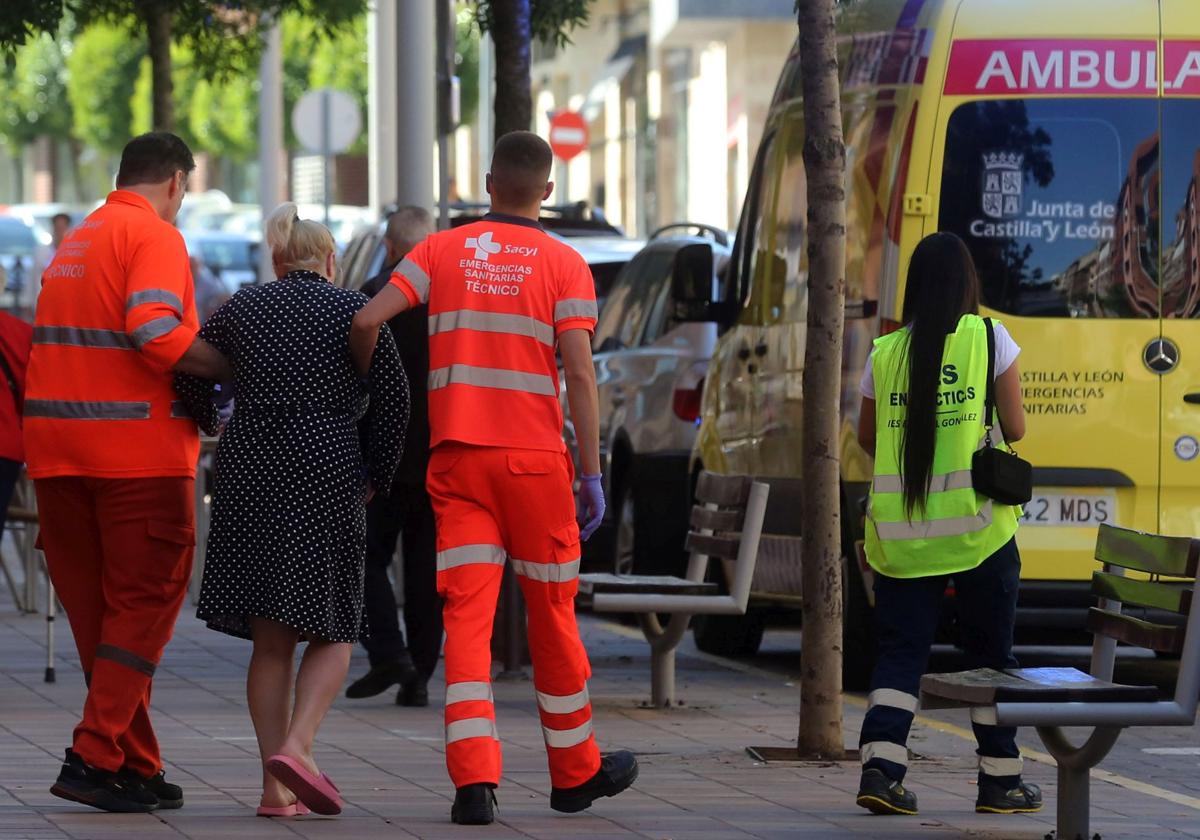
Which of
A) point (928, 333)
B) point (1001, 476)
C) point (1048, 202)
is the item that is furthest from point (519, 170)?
point (1048, 202)

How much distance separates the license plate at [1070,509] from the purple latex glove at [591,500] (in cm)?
308

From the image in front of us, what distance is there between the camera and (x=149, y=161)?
709 centimetres

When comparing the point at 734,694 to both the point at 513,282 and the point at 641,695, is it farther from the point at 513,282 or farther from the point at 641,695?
the point at 513,282

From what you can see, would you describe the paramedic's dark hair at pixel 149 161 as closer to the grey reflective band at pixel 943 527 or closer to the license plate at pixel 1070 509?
the grey reflective band at pixel 943 527

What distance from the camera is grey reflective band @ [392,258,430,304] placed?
6855mm

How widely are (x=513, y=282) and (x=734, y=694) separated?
3658 millimetres

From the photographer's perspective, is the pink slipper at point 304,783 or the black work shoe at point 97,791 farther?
the black work shoe at point 97,791

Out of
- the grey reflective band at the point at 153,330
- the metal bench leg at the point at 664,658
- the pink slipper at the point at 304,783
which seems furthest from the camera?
the metal bench leg at the point at 664,658

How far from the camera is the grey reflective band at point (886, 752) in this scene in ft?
22.9

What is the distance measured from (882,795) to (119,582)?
2086 millimetres

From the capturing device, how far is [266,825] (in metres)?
6.69

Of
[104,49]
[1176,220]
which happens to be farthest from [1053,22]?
[104,49]

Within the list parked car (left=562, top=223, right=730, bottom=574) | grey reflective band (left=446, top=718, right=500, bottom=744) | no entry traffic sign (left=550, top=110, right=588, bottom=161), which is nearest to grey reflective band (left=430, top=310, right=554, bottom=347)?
grey reflective band (left=446, top=718, right=500, bottom=744)

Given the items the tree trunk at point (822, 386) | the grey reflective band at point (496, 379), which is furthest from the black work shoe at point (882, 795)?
the grey reflective band at point (496, 379)
